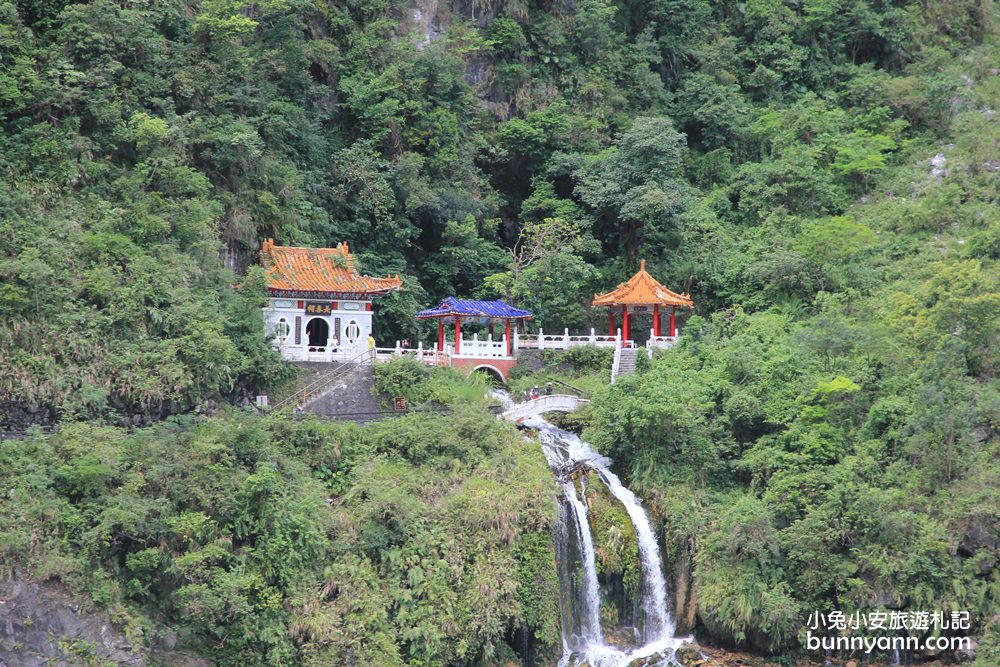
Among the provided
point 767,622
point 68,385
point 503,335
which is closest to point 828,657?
point 767,622

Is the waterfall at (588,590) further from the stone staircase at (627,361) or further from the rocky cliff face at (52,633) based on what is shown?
the rocky cliff face at (52,633)

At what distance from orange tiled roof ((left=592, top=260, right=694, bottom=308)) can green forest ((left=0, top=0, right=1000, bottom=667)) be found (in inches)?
70.7

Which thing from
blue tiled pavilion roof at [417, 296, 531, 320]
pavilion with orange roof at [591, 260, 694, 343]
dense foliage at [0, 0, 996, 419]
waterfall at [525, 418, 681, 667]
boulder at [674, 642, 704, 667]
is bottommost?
boulder at [674, 642, 704, 667]

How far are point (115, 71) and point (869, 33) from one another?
107 ft

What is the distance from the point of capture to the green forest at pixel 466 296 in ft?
108

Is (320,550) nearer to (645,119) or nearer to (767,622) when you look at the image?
(767,622)

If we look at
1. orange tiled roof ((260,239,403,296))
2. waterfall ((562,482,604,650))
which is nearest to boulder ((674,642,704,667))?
waterfall ((562,482,604,650))

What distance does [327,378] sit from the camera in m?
41.5

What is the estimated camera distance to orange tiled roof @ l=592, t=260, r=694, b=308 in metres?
46.4

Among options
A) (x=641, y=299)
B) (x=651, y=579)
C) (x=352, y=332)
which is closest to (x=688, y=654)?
(x=651, y=579)

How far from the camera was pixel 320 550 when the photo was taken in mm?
33531

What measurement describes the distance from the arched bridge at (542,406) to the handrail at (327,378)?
467 centimetres

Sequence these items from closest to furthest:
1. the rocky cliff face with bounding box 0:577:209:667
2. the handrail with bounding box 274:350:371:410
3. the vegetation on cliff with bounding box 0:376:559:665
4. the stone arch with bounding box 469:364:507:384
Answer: the rocky cliff face with bounding box 0:577:209:667
the vegetation on cliff with bounding box 0:376:559:665
the handrail with bounding box 274:350:371:410
the stone arch with bounding box 469:364:507:384

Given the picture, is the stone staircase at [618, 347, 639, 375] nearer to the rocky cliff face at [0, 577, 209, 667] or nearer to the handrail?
the handrail
